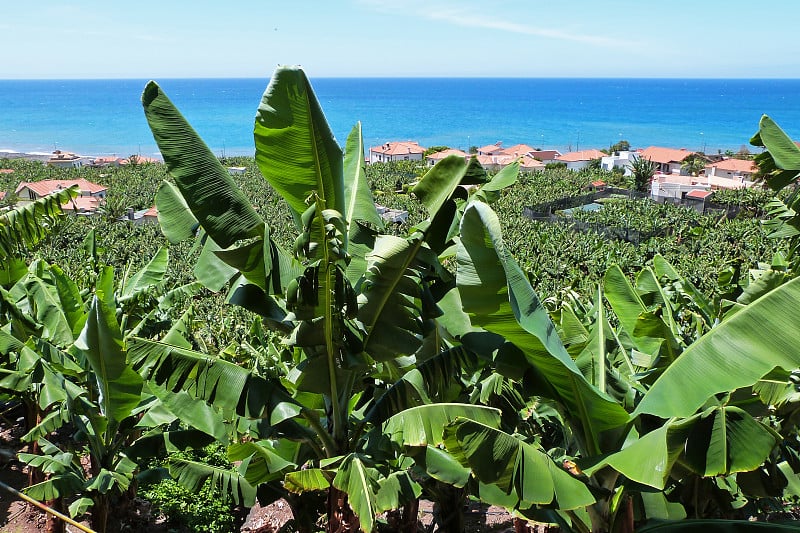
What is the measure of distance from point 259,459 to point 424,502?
12.2 feet

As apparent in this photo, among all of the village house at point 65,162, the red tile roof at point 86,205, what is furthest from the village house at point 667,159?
the village house at point 65,162

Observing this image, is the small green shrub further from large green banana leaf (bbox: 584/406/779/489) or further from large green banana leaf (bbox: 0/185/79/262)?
large green banana leaf (bbox: 584/406/779/489)

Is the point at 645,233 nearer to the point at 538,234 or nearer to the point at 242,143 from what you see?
the point at 538,234

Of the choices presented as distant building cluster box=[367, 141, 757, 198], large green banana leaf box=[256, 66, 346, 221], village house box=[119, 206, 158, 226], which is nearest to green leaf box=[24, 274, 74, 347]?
large green banana leaf box=[256, 66, 346, 221]

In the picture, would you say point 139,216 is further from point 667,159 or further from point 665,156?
point 665,156

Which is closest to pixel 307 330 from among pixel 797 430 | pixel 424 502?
pixel 797 430

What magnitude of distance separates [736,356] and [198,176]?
Result: 2813 mm

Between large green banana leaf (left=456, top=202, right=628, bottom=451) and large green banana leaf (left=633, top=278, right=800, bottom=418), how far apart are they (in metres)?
0.33

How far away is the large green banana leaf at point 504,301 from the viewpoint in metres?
2.76

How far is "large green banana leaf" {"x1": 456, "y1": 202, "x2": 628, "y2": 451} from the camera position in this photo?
2758mm

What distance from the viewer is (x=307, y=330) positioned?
3629 millimetres

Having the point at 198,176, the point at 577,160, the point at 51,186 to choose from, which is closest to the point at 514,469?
the point at 198,176

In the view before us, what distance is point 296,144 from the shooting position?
3570 millimetres

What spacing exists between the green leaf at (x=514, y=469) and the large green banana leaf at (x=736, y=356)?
0.53 metres
